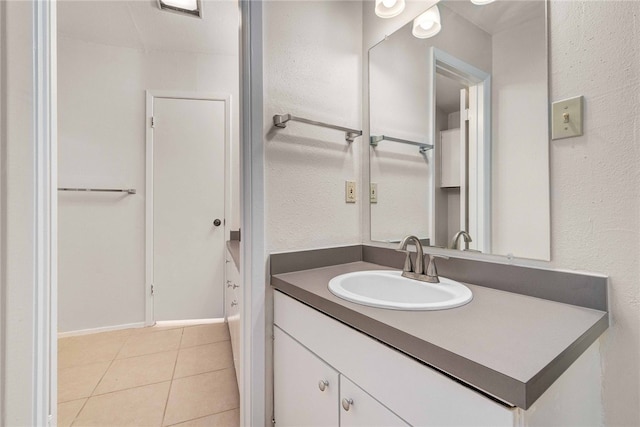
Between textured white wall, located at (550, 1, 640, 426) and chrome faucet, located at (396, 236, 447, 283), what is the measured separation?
0.34 meters

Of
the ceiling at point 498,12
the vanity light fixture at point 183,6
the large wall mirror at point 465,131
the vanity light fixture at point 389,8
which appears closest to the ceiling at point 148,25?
the vanity light fixture at point 183,6

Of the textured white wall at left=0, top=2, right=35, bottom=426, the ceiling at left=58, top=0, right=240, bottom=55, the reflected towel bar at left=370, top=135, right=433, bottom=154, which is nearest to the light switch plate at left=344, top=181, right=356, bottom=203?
the reflected towel bar at left=370, top=135, right=433, bottom=154

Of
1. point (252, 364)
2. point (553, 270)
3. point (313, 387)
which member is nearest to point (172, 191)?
point (252, 364)

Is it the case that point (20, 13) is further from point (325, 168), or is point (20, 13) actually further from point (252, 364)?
point (252, 364)

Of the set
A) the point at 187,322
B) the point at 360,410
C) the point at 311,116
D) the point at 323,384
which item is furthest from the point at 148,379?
the point at 311,116

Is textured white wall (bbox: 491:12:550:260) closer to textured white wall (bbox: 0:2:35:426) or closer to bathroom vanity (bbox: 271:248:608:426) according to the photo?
bathroom vanity (bbox: 271:248:608:426)

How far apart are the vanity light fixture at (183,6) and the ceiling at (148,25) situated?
0.13 feet

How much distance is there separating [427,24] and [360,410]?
1.40m

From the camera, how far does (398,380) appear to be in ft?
2.07

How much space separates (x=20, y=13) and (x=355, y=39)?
126 centimetres

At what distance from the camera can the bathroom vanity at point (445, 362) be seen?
487 millimetres

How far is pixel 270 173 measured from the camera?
3.74ft

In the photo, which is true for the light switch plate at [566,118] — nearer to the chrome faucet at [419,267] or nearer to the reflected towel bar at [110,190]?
the chrome faucet at [419,267]

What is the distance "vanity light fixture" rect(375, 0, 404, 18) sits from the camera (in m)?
1.24
